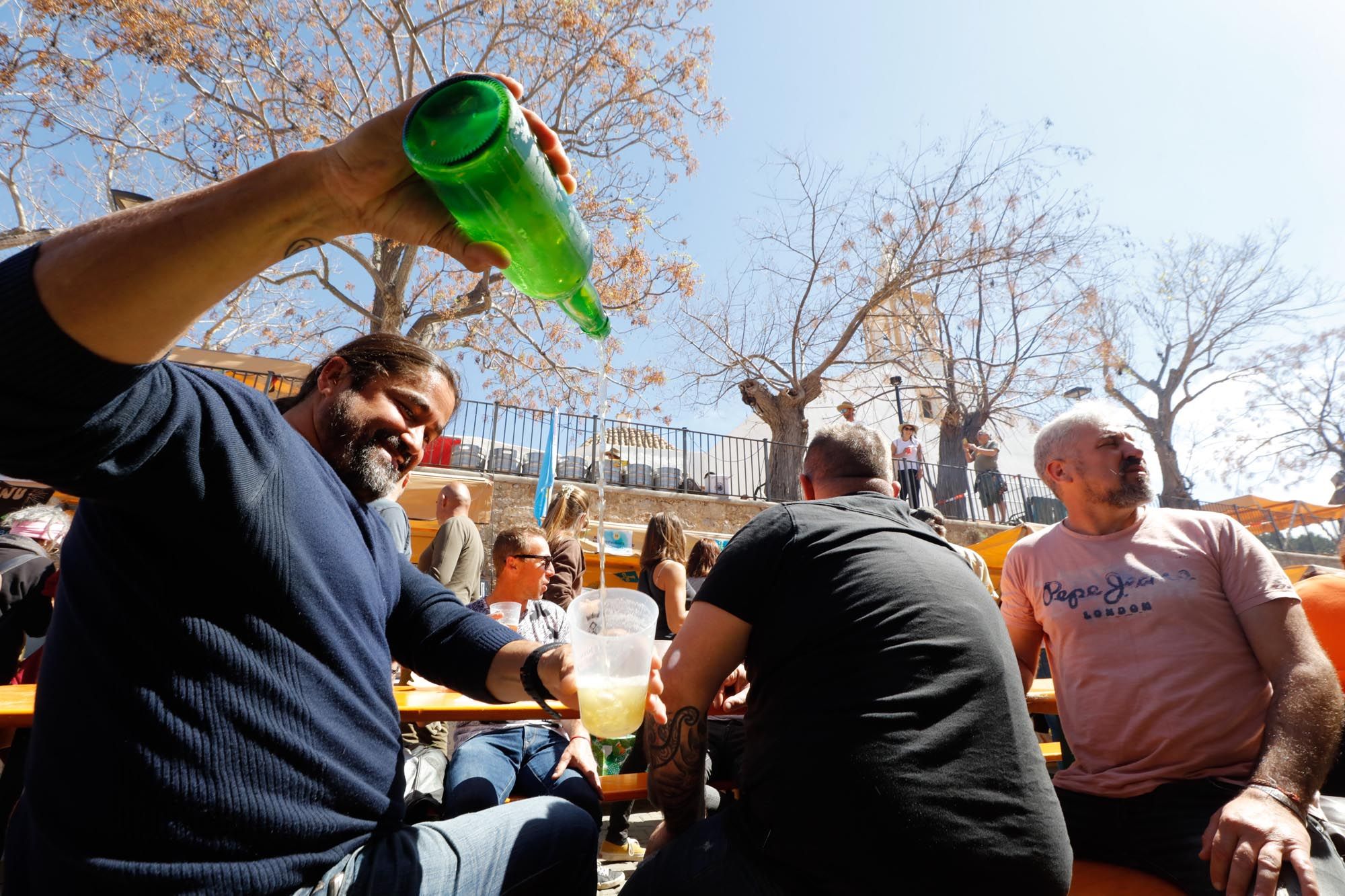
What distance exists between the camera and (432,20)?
10.7 metres

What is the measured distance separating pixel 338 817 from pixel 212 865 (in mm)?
186

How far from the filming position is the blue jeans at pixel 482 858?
1.06m

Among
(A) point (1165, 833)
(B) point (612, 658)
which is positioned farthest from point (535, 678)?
(A) point (1165, 833)

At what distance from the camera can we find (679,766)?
1797mm

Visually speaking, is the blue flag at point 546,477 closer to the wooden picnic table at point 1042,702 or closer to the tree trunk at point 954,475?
the wooden picnic table at point 1042,702

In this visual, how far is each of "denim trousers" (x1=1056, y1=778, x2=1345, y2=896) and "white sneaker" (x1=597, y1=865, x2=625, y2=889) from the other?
6.20 feet

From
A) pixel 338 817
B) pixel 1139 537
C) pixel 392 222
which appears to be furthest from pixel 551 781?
pixel 1139 537

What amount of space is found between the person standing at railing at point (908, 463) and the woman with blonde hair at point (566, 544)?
30.7 ft

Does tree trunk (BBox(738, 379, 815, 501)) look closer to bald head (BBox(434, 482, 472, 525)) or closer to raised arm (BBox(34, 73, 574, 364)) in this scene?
bald head (BBox(434, 482, 472, 525))

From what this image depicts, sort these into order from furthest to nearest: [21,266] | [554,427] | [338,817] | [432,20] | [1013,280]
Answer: [1013,280]
[432,20]
[554,427]
[338,817]
[21,266]

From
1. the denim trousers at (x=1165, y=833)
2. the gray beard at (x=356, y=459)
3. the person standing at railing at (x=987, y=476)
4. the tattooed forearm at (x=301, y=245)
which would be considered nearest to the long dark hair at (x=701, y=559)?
the denim trousers at (x=1165, y=833)

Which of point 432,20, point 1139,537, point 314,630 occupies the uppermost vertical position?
point 432,20

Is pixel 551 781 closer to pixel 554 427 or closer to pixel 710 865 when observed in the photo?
pixel 710 865

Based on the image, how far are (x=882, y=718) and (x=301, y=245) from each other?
140 cm
